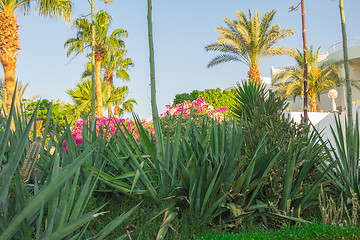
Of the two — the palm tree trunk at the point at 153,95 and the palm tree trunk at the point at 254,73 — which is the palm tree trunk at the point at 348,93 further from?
the palm tree trunk at the point at 254,73

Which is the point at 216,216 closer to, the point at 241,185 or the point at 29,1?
the point at 241,185

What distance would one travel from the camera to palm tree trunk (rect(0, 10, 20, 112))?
1276 cm

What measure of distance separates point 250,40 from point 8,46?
43.4 ft

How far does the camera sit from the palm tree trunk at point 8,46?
12758 mm

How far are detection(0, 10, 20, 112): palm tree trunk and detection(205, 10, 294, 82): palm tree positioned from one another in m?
11.9

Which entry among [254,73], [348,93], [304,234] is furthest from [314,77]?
[304,234]

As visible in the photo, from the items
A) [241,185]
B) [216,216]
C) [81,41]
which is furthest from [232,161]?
[81,41]

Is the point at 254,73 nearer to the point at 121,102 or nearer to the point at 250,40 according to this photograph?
the point at 250,40

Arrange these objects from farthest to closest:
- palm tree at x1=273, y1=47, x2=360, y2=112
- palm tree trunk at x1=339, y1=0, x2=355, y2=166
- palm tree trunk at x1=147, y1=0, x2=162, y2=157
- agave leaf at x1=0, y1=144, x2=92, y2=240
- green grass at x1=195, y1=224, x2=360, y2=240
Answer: palm tree at x1=273, y1=47, x2=360, y2=112, palm tree trunk at x1=339, y1=0, x2=355, y2=166, palm tree trunk at x1=147, y1=0, x2=162, y2=157, green grass at x1=195, y1=224, x2=360, y2=240, agave leaf at x1=0, y1=144, x2=92, y2=240

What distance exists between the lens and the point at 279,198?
3609 mm

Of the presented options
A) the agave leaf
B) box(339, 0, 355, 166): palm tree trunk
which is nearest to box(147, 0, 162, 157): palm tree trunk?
the agave leaf

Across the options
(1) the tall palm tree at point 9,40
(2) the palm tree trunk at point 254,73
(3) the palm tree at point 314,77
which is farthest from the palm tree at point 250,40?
(1) the tall palm tree at point 9,40

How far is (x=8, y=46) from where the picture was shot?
42.4 feet

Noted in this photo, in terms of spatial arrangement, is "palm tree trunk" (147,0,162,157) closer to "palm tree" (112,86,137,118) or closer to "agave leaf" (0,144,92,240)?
"agave leaf" (0,144,92,240)
